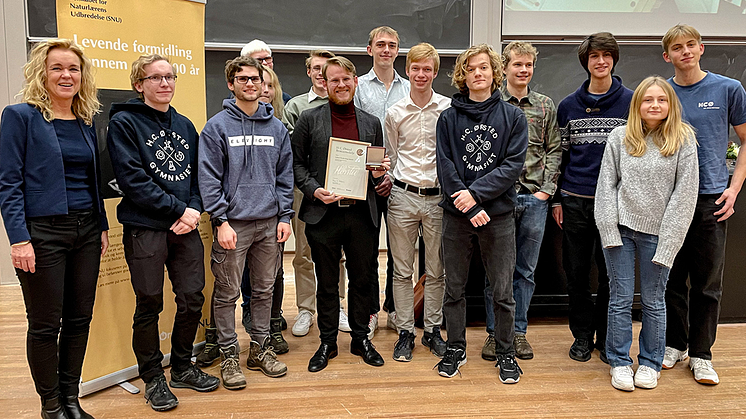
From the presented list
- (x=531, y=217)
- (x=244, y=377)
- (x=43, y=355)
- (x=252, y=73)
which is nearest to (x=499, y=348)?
(x=531, y=217)

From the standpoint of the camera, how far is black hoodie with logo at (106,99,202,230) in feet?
7.75

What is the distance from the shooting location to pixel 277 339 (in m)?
3.27

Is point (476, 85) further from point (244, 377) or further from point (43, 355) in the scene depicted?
point (43, 355)

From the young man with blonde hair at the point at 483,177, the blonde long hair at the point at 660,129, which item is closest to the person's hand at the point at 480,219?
the young man with blonde hair at the point at 483,177

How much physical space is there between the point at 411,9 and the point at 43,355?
14.6 ft

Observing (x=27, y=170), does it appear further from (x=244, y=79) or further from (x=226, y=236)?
(x=244, y=79)

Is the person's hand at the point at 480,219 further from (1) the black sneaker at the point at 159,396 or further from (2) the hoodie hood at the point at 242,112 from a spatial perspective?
(1) the black sneaker at the point at 159,396

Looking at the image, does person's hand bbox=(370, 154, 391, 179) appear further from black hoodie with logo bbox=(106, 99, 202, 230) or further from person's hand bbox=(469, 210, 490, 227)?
black hoodie with logo bbox=(106, 99, 202, 230)

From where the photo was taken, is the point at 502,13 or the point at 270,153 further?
the point at 502,13

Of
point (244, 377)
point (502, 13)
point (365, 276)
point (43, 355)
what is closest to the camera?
point (43, 355)

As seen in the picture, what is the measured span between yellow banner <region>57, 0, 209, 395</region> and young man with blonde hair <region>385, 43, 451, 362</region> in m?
1.29

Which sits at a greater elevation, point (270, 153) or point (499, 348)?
point (270, 153)

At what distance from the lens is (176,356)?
2730mm

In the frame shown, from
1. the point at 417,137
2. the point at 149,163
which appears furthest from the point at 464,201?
the point at 149,163
